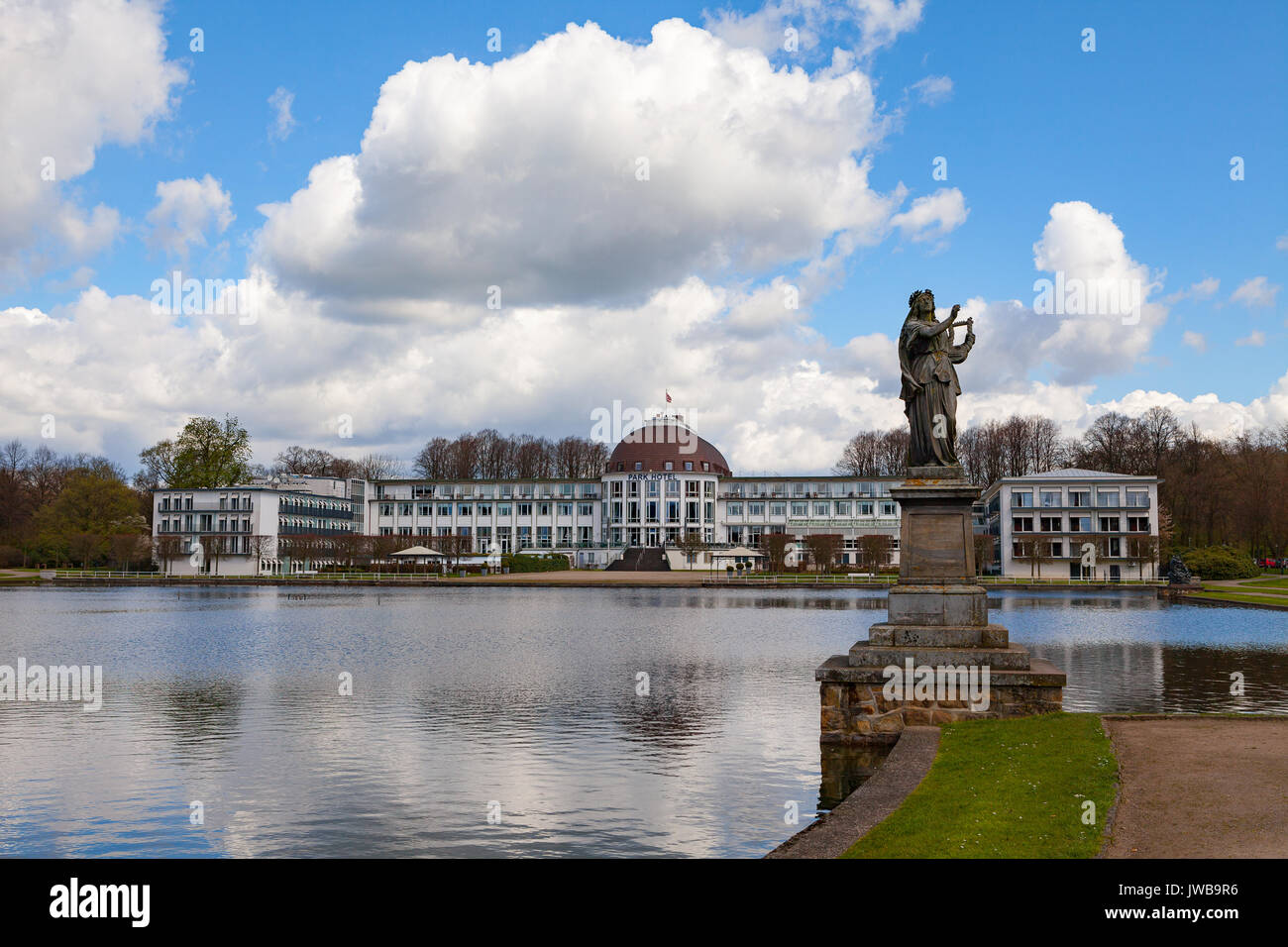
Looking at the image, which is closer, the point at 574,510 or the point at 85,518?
the point at 85,518

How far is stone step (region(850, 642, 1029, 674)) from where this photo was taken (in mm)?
14539

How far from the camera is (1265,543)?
9644 centimetres

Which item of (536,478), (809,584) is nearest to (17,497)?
(536,478)

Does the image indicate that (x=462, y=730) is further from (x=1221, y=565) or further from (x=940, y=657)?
(x=1221, y=565)

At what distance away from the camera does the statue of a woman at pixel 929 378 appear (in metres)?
16.4

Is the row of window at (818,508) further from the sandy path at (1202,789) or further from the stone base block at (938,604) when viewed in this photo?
the sandy path at (1202,789)

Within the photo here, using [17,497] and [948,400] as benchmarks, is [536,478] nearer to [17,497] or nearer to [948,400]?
[17,497]

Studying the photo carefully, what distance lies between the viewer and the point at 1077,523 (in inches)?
3925

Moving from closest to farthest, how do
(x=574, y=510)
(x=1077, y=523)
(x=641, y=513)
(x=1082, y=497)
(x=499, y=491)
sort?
(x=1082, y=497), (x=1077, y=523), (x=641, y=513), (x=574, y=510), (x=499, y=491)

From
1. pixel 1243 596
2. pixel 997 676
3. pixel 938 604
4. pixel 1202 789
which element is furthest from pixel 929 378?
pixel 1243 596

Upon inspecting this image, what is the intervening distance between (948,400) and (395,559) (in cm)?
9526

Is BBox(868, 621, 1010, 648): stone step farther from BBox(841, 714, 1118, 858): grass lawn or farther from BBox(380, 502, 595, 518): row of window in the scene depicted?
BBox(380, 502, 595, 518): row of window

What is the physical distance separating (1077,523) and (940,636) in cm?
9263

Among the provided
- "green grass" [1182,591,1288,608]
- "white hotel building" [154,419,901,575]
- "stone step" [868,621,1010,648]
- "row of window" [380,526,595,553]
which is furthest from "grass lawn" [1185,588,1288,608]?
"row of window" [380,526,595,553]
